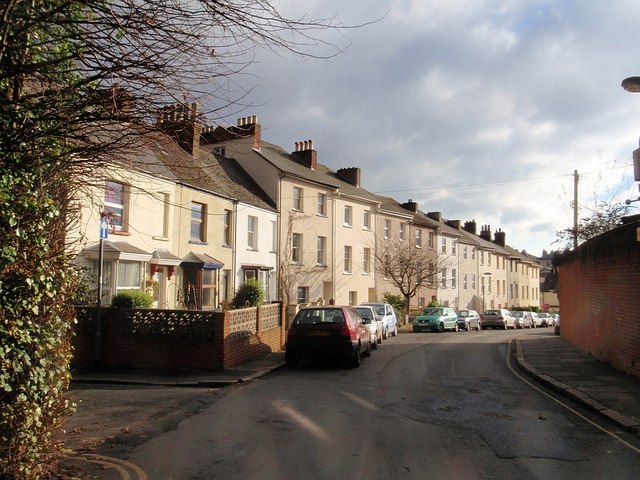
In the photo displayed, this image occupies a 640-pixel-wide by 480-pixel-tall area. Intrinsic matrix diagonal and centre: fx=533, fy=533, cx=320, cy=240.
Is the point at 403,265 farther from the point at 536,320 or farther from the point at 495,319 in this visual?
the point at 536,320

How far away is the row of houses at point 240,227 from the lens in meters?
6.84

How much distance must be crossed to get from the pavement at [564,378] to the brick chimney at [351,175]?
2523cm

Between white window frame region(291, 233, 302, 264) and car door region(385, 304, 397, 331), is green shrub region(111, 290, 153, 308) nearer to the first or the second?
car door region(385, 304, 397, 331)

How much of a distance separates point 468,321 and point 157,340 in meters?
26.7

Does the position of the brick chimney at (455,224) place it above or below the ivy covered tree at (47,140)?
above

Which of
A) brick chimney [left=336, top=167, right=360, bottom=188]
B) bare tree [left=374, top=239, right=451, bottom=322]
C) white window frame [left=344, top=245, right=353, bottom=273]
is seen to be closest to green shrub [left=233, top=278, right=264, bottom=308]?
white window frame [left=344, top=245, right=353, bottom=273]

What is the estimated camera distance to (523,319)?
45.4m

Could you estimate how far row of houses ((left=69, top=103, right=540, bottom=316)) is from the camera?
6840 millimetres

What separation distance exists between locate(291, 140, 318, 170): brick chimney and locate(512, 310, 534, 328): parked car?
21.5m

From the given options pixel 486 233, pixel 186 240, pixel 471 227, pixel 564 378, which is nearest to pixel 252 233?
pixel 186 240

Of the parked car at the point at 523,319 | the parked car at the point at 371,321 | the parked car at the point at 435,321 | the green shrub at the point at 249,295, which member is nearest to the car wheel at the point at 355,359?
the parked car at the point at 371,321

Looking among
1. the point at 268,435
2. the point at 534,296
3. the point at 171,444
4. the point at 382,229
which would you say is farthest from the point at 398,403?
the point at 534,296

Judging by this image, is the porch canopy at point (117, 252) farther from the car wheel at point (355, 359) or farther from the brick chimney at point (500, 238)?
the brick chimney at point (500, 238)

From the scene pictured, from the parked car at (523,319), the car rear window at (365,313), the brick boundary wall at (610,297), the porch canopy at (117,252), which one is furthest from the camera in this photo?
the parked car at (523,319)
